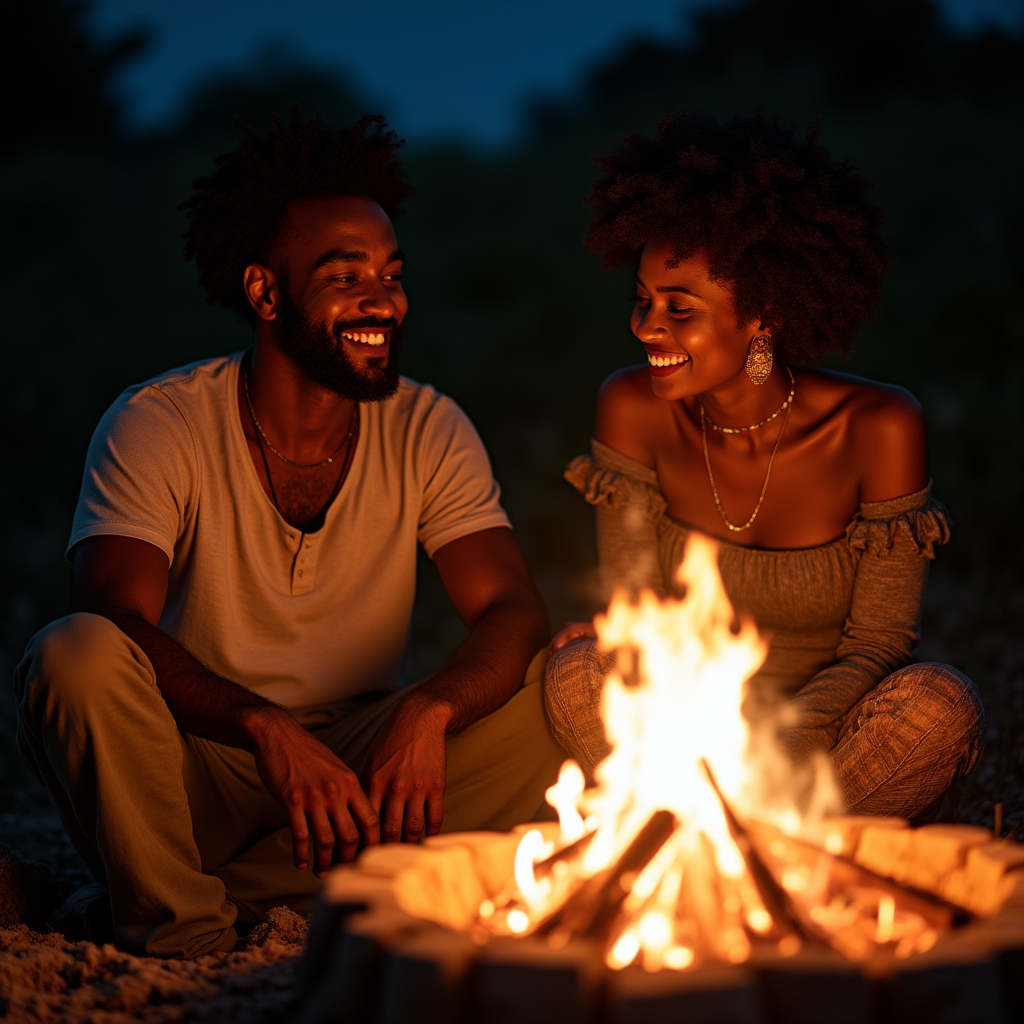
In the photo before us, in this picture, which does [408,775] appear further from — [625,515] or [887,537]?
[887,537]

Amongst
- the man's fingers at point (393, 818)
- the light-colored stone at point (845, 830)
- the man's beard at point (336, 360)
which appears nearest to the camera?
the light-colored stone at point (845, 830)

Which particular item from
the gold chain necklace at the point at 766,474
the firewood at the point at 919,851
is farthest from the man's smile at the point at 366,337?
the firewood at the point at 919,851

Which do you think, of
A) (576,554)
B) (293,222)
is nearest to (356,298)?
(293,222)

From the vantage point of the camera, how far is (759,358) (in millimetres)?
3459

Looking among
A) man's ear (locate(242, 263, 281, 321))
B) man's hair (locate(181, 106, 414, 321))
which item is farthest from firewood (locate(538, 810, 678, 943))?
man's hair (locate(181, 106, 414, 321))

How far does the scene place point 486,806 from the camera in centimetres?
348

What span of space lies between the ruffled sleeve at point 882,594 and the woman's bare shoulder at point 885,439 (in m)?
0.04

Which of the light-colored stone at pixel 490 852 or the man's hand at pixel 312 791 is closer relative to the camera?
the light-colored stone at pixel 490 852

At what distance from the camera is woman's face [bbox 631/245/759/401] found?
3.34 meters

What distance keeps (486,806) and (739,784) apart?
1.07m

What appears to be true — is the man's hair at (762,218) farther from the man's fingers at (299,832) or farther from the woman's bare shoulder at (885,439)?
the man's fingers at (299,832)

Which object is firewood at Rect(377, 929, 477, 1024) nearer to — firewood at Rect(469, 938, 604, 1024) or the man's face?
firewood at Rect(469, 938, 604, 1024)

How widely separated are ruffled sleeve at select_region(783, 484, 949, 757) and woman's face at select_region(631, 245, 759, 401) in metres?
0.59

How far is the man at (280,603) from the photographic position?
2764 mm
